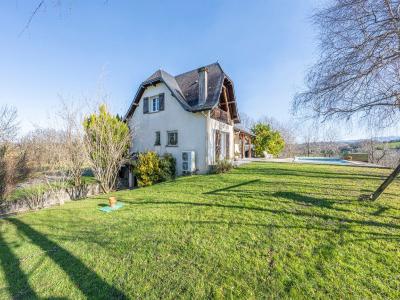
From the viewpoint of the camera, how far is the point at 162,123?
601 inches

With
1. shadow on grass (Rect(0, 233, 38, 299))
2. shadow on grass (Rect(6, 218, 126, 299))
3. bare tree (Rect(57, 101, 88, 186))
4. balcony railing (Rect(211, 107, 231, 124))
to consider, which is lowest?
shadow on grass (Rect(0, 233, 38, 299))

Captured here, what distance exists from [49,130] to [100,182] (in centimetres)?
419

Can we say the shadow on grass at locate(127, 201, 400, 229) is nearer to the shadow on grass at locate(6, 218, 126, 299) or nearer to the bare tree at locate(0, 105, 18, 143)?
the shadow on grass at locate(6, 218, 126, 299)

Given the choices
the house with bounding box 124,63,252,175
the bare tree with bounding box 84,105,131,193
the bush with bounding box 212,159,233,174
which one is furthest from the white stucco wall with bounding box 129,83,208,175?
the bare tree with bounding box 84,105,131,193

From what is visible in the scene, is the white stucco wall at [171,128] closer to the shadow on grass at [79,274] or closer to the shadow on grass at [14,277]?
the shadow on grass at [79,274]

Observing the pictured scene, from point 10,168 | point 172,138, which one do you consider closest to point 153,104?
point 172,138

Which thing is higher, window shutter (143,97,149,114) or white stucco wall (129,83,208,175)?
window shutter (143,97,149,114)

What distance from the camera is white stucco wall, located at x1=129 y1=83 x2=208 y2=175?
13.3 metres

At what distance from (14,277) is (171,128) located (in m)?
11.8

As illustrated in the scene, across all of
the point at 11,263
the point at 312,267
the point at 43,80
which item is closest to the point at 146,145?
the point at 43,80

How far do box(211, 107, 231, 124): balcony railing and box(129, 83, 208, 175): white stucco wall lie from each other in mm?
1176

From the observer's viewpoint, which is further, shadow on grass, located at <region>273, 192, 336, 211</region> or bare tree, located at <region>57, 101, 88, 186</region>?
bare tree, located at <region>57, 101, 88, 186</region>

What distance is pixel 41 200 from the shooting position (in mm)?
9992

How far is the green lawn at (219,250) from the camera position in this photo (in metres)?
3.12
